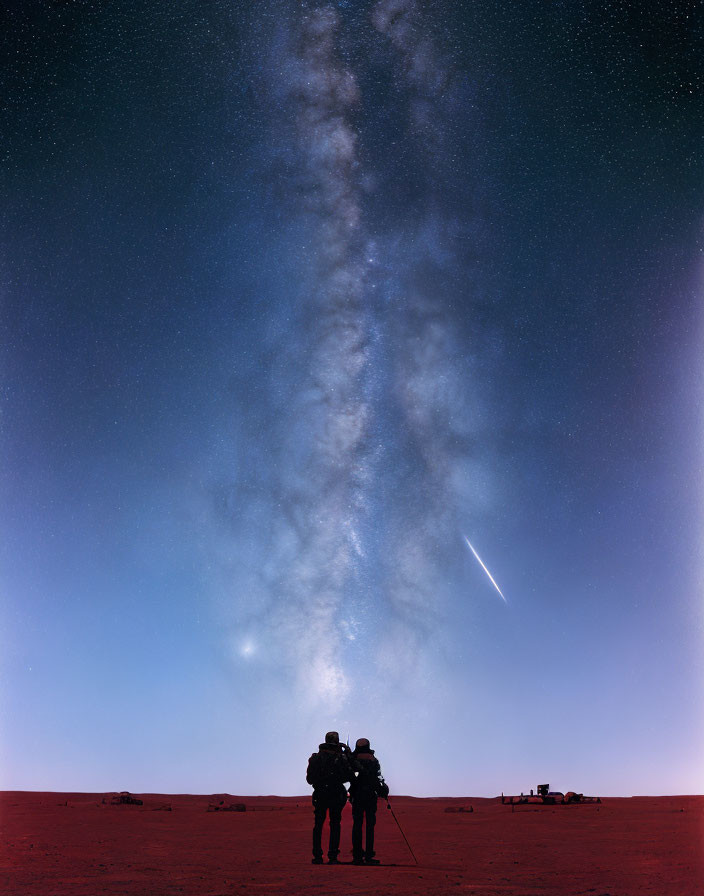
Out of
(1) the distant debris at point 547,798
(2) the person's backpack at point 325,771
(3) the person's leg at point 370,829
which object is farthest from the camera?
(1) the distant debris at point 547,798

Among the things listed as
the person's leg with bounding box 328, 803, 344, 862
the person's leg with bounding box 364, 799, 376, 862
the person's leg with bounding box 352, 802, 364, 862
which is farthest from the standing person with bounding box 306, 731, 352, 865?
the person's leg with bounding box 364, 799, 376, 862

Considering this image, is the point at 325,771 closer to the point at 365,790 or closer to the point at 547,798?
the point at 365,790

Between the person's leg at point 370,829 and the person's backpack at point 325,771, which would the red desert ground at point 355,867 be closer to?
the person's leg at point 370,829

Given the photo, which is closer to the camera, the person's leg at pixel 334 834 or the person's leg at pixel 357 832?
the person's leg at pixel 357 832

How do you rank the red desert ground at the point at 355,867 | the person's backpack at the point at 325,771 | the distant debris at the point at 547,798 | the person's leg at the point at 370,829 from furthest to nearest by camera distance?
the distant debris at the point at 547,798 → the person's backpack at the point at 325,771 → the person's leg at the point at 370,829 → the red desert ground at the point at 355,867

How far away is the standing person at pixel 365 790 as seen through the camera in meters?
12.3

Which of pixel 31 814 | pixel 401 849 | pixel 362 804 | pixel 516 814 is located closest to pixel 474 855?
pixel 401 849

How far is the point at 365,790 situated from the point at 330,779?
564 millimetres

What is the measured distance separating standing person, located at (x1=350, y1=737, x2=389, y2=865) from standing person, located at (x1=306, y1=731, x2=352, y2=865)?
0.17 metres

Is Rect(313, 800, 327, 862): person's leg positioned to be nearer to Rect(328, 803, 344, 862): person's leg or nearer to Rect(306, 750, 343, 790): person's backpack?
Rect(328, 803, 344, 862): person's leg

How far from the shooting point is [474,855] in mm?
13953

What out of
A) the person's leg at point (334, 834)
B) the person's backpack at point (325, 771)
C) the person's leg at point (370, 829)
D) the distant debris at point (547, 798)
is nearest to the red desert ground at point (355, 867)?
the person's leg at point (370, 829)

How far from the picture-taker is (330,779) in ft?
40.7

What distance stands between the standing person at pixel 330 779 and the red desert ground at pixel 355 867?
19.0 inches
